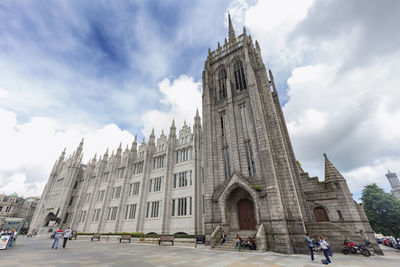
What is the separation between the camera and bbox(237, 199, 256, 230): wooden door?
18.7 metres

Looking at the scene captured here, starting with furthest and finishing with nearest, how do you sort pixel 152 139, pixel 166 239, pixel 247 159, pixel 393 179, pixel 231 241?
pixel 393 179 < pixel 152 139 < pixel 247 159 < pixel 166 239 < pixel 231 241

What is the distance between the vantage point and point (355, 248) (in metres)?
13.6

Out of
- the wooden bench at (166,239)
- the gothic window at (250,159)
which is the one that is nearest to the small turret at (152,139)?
the wooden bench at (166,239)

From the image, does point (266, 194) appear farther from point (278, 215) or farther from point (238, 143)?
point (238, 143)

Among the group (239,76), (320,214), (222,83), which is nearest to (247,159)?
(320,214)

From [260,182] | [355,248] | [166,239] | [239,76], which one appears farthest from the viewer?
[239,76]

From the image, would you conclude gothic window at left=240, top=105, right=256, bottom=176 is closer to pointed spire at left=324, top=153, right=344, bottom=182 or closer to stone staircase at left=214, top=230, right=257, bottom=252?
stone staircase at left=214, top=230, right=257, bottom=252

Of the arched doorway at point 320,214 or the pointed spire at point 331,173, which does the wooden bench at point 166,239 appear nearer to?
the arched doorway at point 320,214

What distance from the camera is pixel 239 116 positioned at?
2369 cm

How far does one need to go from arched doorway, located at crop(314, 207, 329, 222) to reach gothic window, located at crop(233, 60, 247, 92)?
57.9 ft

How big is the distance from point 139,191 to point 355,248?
32.3 metres

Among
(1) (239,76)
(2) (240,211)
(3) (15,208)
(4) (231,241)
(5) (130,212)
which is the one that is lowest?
(4) (231,241)

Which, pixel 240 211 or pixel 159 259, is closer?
pixel 159 259

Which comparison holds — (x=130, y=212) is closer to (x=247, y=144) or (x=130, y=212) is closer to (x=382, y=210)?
(x=247, y=144)
